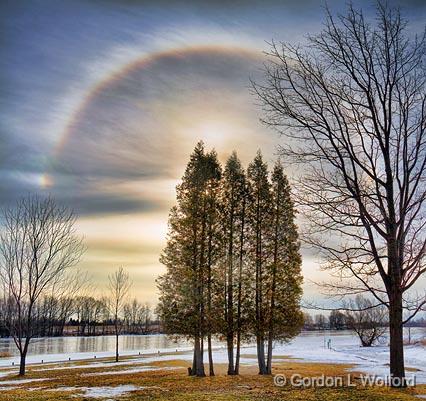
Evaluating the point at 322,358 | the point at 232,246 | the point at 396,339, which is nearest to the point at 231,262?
the point at 232,246

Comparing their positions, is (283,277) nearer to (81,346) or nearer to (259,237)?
(259,237)

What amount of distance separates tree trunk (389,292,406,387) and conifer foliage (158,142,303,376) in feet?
48.5

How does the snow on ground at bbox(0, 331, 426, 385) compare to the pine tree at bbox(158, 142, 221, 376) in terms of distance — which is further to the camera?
the snow on ground at bbox(0, 331, 426, 385)

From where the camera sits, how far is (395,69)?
37.9ft

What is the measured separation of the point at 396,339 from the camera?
38.9ft

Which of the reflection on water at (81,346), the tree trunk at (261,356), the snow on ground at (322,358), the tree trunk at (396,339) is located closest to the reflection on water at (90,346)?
the reflection on water at (81,346)

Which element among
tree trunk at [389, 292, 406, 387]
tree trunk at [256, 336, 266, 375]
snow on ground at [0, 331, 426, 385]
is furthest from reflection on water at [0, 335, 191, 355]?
tree trunk at [389, 292, 406, 387]

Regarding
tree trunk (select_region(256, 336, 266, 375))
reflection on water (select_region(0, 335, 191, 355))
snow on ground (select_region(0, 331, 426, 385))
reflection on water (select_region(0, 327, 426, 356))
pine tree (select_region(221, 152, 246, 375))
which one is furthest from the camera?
reflection on water (select_region(0, 335, 191, 355))

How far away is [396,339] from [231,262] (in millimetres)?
16832

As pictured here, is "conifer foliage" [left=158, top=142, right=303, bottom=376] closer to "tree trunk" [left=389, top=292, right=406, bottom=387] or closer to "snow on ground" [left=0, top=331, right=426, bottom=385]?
"snow on ground" [left=0, top=331, right=426, bottom=385]

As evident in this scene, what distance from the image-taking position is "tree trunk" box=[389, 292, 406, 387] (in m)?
11.6

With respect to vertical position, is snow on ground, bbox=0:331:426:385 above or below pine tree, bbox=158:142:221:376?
below

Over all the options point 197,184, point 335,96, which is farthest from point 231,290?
point 335,96

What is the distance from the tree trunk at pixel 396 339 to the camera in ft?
38.1
